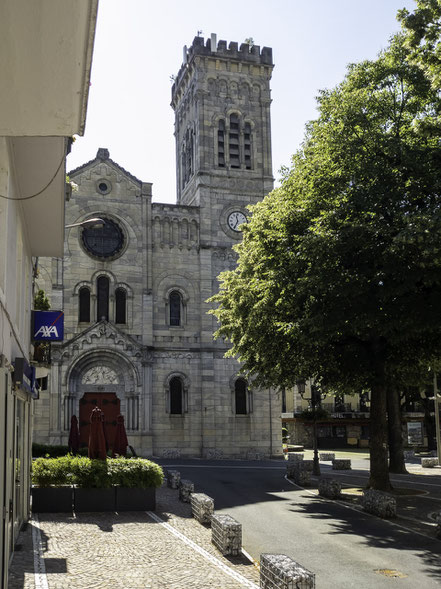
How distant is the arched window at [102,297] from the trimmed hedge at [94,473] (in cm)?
2290

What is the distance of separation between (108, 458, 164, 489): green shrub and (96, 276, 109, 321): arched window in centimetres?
2288

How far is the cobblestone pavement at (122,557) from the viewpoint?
414 inches

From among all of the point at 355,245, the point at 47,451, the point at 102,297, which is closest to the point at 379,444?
the point at 355,245

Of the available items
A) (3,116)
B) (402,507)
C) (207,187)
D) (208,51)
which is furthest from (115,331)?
(3,116)

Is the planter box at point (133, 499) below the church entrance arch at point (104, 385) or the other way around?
below

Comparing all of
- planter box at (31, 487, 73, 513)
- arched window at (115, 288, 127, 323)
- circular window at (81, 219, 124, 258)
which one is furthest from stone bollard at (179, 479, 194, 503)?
circular window at (81, 219, 124, 258)

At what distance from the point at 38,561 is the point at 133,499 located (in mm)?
5983

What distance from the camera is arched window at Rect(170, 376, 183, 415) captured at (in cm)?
4062

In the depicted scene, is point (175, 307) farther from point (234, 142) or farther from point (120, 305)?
point (234, 142)

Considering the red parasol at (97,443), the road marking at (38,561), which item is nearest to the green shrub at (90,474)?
the red parasol at (97,443)

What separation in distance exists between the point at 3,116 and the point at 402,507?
696 inches

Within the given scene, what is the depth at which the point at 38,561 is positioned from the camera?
11758mm

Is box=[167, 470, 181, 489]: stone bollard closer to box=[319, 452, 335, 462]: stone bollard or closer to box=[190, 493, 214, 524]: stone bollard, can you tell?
box=[190, 493, 214, 524]: stone bollard

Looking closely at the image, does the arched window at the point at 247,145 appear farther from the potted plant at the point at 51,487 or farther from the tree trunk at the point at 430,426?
the potted plant at the point at 51,487
